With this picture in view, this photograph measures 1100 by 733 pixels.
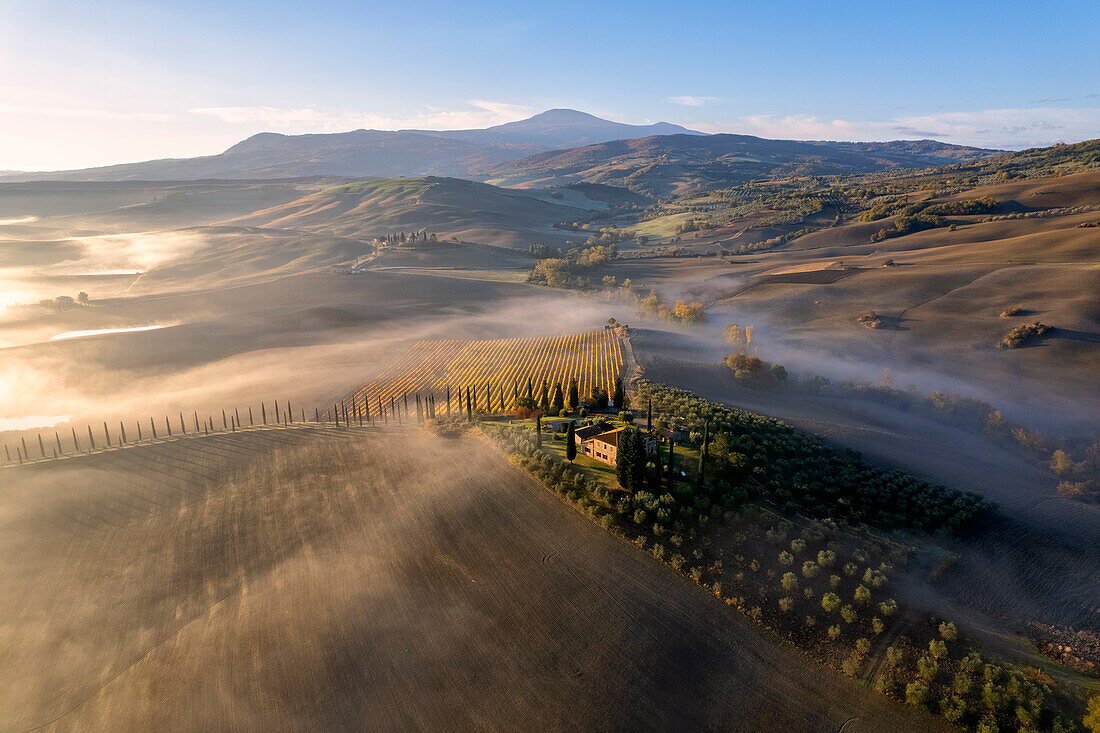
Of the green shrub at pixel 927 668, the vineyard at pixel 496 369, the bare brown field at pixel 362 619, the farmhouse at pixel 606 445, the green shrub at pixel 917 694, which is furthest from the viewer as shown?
the vineyard at pixel 496 369

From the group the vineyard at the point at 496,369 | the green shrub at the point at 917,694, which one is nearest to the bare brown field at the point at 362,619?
the green shrub at the point at 917,694

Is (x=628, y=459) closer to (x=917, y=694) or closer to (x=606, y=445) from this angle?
(x=606, y=445)

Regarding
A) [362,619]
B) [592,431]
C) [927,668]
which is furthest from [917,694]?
[362,619]

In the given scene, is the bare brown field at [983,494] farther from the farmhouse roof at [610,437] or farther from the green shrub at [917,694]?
the farmhouse roof at [610,437]

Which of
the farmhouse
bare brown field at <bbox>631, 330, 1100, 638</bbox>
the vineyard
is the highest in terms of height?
the farmhouse

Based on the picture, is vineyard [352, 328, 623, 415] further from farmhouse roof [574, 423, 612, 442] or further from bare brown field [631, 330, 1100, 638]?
farmhouse roof [574, 423, 612, 442]

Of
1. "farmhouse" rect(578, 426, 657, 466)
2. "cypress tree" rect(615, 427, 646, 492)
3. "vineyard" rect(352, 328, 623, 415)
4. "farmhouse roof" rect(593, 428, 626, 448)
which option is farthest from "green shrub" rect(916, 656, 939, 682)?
"vineyard" rect(352, 328, 623, 415)

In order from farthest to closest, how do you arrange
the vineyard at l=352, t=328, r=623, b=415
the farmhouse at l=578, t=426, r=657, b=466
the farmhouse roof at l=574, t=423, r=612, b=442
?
1. the vineyard at l=352, t=328, r=623, b=415
2. the farmhouse roof at l=574, t=423, r=612, b=442
3. the farmhouse at l=578, t=426, r=657, b=466
